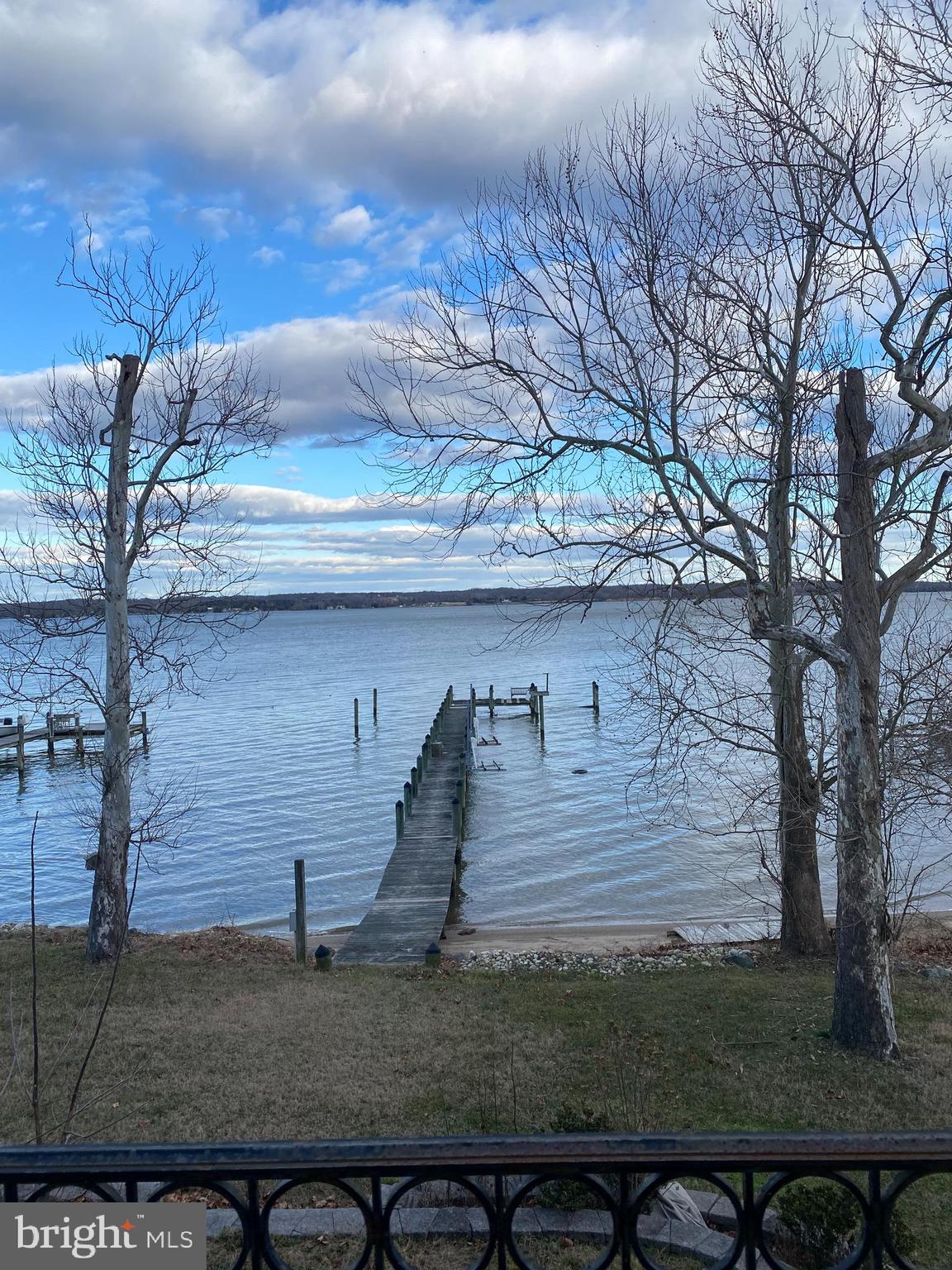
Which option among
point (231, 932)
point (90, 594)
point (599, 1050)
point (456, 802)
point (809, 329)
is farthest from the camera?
point (456, 802)

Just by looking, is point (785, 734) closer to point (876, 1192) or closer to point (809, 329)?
point (809, 329)

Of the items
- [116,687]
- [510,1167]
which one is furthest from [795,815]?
[510,1167]

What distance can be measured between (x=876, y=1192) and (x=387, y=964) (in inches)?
447

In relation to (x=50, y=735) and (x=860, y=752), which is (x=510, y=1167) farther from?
(x=50, y=735)

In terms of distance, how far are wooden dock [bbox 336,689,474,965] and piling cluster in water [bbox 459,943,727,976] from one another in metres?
0.90

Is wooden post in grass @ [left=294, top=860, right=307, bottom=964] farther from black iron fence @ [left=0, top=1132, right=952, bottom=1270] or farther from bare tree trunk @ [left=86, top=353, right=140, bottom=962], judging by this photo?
black iron fence @ [left=0, top=1132, right=952, bottom=1270]

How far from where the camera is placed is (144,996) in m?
10.9

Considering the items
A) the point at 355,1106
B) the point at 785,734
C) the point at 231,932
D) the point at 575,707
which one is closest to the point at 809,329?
the point at 785,734

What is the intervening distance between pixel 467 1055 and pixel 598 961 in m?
5.17

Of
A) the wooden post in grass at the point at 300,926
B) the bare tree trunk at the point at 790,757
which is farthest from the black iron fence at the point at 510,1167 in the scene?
the wooden post in grass at the point at 300,926

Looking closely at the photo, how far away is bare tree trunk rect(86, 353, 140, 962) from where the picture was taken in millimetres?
11953

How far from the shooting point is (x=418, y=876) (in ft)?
59.0

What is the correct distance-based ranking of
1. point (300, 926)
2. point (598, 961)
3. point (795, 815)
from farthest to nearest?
1. point (300, 926)
2. point (598, 961)
3. point (795, 815)

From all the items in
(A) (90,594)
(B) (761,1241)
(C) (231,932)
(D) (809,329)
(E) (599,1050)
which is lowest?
(C) (231,932)
